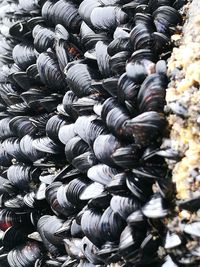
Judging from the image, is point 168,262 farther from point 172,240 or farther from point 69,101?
point 69,101

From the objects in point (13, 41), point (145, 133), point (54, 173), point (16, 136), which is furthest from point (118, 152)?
point (13, 41)

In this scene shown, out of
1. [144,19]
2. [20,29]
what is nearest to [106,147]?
[144,19]

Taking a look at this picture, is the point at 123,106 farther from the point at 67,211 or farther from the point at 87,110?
the point at 67,211

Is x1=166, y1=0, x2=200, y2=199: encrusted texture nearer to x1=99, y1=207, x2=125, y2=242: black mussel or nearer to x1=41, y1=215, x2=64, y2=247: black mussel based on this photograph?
x1=99, y1=207, x2=125, y2=242: black mussel

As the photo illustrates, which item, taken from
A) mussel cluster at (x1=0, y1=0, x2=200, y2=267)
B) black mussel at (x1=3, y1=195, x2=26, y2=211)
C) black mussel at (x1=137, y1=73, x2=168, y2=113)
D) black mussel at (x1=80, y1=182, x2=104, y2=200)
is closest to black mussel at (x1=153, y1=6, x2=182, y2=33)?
mussel cluster at (x1=0, y1=0, x2=200, y2=267)

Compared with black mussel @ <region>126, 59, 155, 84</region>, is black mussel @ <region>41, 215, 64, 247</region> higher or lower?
lower

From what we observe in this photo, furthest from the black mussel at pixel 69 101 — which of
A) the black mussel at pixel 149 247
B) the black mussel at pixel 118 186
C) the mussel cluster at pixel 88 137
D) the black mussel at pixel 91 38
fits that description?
the black mussel at pixel 149 247

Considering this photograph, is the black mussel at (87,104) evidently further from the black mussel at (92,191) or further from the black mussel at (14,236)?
the black mussel at (14,236)

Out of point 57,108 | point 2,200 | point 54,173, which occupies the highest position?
point 57,108
